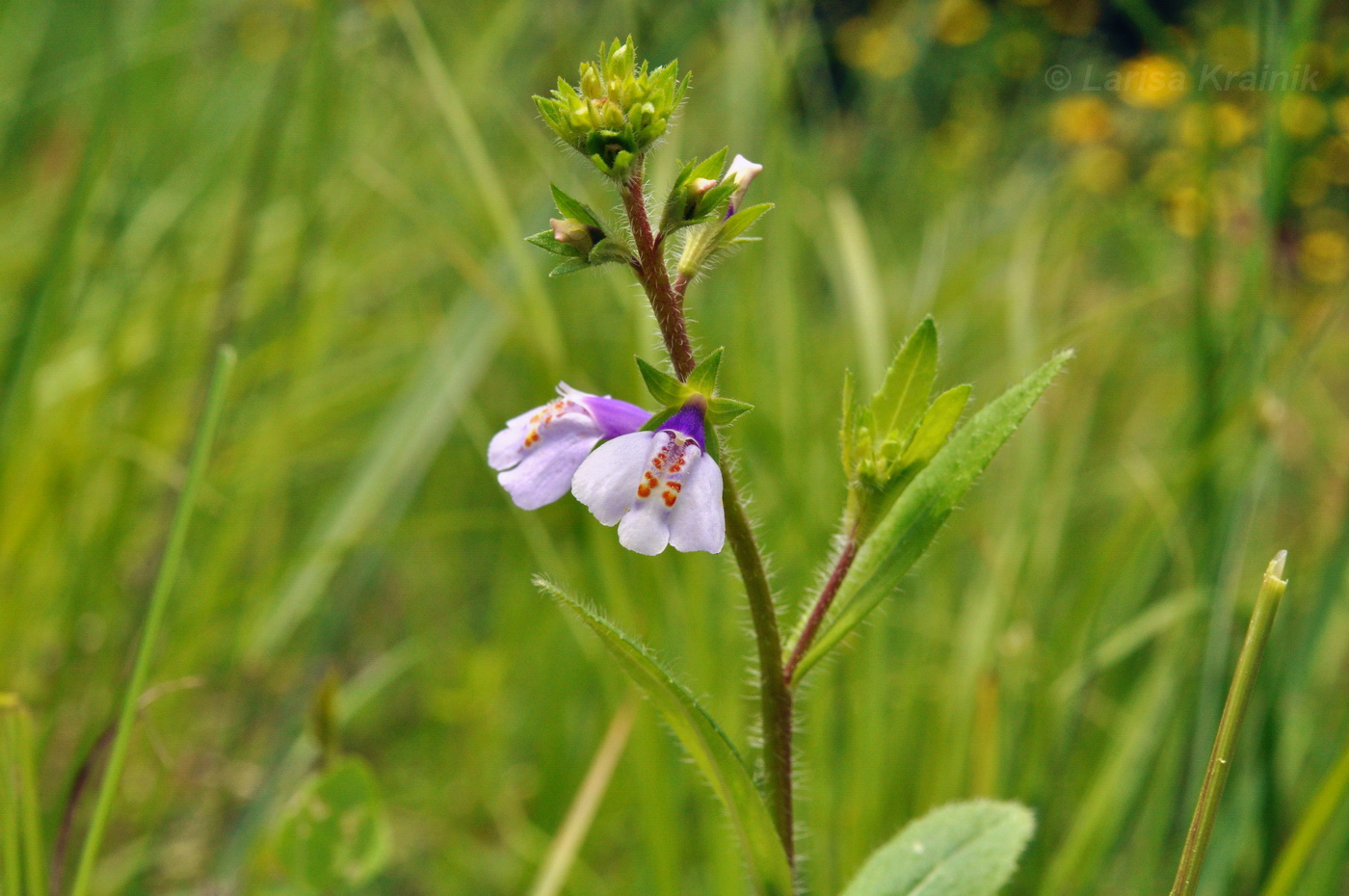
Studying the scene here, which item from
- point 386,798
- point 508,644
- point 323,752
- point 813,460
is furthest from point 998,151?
point 323,752

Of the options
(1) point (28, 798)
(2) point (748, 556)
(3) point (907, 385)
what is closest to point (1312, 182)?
(3) point (907, 385)

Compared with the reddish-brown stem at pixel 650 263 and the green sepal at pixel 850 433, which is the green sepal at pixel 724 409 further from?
the green sepal at pixel 850 433

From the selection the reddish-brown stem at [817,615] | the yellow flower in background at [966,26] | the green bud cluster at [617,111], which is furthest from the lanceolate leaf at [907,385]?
the yellow flower in background at [966,26]

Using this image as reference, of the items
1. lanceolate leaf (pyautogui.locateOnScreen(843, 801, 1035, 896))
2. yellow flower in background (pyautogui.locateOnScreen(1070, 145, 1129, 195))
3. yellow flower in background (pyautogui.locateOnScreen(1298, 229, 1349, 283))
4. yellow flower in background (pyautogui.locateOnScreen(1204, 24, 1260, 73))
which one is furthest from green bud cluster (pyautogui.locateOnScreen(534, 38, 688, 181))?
yellow flower in background (pyautogui.locateOnScreen(1298, 229, 1349, 283))

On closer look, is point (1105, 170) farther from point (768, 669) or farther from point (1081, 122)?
point (768, 669)

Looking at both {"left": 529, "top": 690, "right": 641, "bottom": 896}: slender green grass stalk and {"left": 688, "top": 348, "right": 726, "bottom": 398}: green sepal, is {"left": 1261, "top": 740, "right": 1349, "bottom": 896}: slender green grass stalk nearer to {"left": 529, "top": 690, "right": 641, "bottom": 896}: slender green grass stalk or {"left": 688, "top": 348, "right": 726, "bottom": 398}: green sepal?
{"left": 688, "top": 348, "right": 726, "bottom": 398}: green sepal

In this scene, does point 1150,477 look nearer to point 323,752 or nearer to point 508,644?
point 508,644

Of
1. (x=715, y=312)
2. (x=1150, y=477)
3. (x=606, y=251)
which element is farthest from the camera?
(x=715, y=312)
